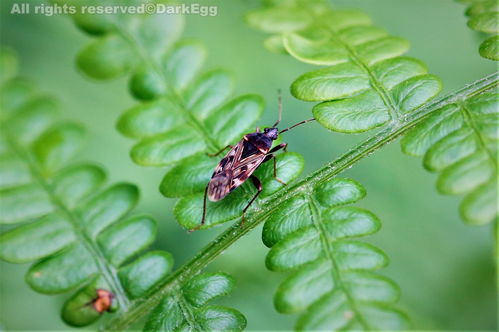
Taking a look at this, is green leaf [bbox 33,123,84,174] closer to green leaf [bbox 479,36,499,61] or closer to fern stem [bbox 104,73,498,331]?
fern stem [bbox 104,73,498,331]

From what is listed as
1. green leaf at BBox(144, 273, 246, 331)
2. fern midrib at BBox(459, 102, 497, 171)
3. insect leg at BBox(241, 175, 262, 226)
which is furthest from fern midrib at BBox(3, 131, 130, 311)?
fern midrib at BBox(459, 102, 497, 171)

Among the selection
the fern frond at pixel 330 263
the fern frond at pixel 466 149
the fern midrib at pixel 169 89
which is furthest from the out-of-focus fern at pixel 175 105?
the fern frond at pixel 466 149

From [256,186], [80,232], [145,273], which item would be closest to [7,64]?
[80,232]

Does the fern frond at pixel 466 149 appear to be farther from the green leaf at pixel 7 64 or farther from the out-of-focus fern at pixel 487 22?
the green leaf at pixel 7 64

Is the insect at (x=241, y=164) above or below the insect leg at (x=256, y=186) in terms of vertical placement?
above

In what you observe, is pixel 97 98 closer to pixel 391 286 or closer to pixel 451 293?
pixel 391 286

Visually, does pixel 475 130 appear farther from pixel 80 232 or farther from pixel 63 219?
→ pixel 63 219

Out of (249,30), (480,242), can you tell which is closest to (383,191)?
(480,242)
